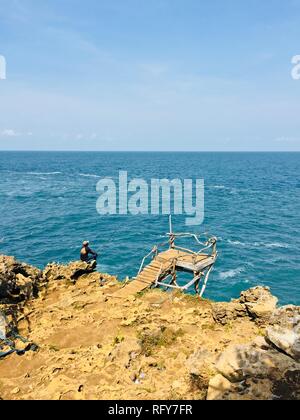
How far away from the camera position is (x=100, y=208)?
198 ft

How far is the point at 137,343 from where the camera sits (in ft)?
41.3

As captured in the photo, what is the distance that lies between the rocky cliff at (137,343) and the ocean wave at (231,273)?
577 inches

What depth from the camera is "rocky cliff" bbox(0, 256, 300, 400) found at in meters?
9.17

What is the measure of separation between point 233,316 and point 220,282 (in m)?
15.6

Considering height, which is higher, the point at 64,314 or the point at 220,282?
the point at 64,314

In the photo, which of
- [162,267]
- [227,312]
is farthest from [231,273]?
[227,312]

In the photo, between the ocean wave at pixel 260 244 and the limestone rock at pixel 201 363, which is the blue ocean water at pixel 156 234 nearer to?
the ocean wave at pixel 260 244

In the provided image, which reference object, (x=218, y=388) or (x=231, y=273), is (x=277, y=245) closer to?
(x=231, y=273)

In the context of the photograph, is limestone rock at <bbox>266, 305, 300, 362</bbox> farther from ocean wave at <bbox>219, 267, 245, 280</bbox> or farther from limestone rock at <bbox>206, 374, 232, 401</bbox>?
ocean wave at <bbox>219, 267, 245, 280</bbox>

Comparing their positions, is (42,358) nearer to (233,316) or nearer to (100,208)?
(233,316)

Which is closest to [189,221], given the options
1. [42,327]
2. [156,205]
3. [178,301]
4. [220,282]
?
[156,205]

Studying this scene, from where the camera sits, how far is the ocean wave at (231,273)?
31.3 metres
